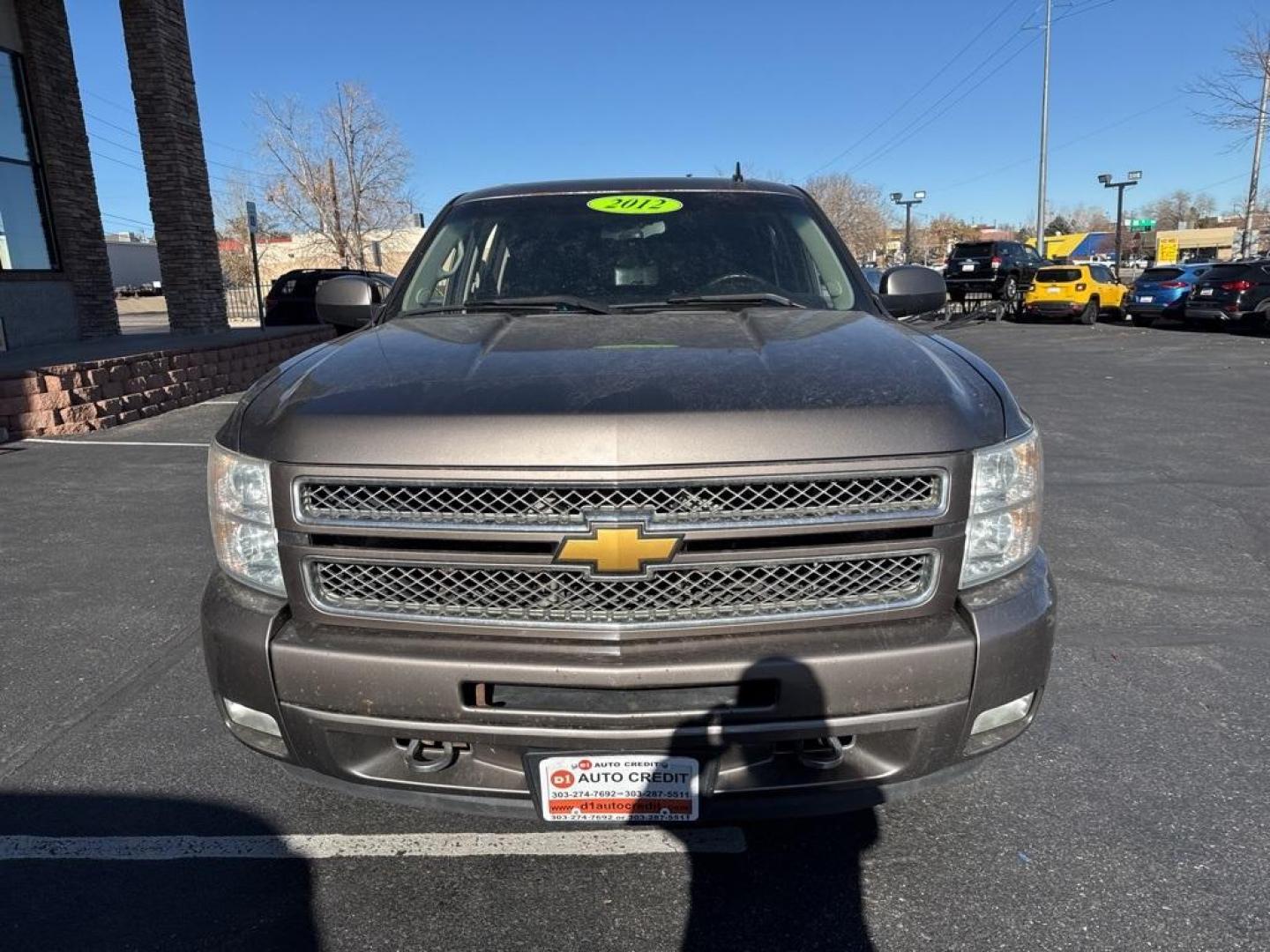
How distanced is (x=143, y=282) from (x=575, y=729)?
7958 centimetres

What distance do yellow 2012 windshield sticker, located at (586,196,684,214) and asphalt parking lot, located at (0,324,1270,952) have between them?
2.33m

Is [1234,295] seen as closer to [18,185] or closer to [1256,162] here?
[1256,162]

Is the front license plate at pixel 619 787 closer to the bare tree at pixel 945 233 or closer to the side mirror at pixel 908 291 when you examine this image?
the side mirror at pixel 908 291

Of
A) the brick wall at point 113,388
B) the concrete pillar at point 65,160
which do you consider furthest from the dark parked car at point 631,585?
the concrete pillar at point 65,160

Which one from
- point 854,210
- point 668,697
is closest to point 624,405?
point 668,697

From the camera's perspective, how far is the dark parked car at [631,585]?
73.4 inches

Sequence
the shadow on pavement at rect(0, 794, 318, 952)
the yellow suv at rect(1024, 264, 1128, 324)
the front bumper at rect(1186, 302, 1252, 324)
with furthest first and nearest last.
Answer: the yellow suv at rect(1024, 264, 1128, 324)
the front bumper at rect(1186, 302, 1252, 324)
the shadow on pavement at rect(0, 794, 318, 952)

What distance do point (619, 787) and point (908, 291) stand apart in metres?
2.40

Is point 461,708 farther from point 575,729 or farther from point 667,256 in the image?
point 667,256

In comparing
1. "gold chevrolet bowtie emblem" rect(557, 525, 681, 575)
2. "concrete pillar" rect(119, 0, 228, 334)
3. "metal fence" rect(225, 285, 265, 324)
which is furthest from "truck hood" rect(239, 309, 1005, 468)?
"metal fence" rect(225, 285, 265, 324)

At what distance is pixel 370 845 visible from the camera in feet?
8.02

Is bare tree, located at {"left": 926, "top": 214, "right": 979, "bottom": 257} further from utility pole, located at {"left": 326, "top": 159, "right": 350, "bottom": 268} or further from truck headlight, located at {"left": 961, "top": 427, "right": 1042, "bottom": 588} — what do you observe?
truck headlight, located at {"left": 961, "top": 427, "right": 1042, "bottom": 588}

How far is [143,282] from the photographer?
Answer: 6919 cm

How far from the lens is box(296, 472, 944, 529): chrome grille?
6.12 ft
